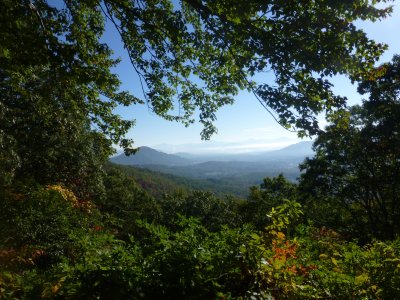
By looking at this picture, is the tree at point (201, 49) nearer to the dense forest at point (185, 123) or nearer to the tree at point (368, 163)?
the dense forest at point (185, 123)

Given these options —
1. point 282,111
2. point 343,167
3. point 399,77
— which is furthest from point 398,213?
point 282,111

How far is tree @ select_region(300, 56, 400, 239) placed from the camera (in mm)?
16359

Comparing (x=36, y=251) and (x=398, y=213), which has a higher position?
(x=36, y=251)

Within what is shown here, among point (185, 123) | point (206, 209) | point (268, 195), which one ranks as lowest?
point (206, 209)

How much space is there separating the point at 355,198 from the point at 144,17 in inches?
782

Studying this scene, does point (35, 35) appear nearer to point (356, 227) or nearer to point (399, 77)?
point (399, 77)

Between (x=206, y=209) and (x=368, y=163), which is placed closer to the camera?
(x=368, y=163)

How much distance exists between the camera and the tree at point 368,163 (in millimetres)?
16359

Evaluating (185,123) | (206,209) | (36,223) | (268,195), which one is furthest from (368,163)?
(206,209)

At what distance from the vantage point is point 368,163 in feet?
64.3

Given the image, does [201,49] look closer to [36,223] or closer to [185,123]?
[185,123]

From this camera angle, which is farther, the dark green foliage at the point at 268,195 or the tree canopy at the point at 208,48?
the dark green foliage at the point at 268,195

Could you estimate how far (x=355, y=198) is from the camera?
838 inches

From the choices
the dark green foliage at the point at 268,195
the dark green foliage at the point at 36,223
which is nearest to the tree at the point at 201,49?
the dark green foliage at the point at 36,223
